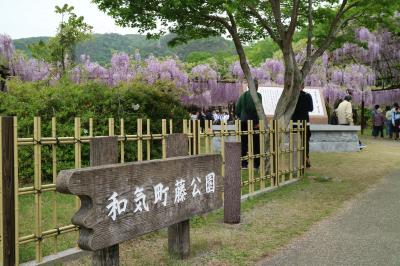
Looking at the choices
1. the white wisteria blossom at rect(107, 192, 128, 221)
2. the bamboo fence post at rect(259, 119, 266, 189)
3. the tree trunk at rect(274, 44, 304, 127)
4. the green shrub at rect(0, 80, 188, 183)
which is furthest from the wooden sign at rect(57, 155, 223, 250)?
the tree trunk at rect(274, 44, 304, 127)

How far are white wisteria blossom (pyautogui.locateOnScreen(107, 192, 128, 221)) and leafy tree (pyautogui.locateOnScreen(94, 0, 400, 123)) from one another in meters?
5.25

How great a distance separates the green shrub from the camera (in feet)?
27.7

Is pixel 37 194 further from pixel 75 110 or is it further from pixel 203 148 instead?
pixel 75 110

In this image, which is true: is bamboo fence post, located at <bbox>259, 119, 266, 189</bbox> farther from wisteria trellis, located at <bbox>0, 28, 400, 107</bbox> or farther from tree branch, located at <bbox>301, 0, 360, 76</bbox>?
wisteria trellis, located at <bbox>0, 28, 400, 107</bbox>

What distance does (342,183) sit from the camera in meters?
9.18

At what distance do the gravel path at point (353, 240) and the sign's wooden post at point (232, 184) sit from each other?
2.98 ft

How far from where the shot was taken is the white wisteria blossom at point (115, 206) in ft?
11.5

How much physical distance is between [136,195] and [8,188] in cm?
98

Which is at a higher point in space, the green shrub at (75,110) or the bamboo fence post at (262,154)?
the green shrub at (75,110)

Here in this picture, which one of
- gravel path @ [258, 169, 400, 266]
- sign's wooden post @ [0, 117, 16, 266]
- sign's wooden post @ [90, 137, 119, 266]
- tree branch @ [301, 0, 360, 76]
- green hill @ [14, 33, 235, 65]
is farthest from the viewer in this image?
green hill @ [14, 33, 235, 65]

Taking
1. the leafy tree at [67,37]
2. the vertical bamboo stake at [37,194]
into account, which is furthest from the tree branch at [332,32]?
the leafy tree at [67,37]

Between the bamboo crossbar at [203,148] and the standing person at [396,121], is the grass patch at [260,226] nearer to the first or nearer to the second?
the bamboo crossbar at [203,148]

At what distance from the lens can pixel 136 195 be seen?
3764 millimetres

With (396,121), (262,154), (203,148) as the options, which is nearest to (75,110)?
(203,148)
